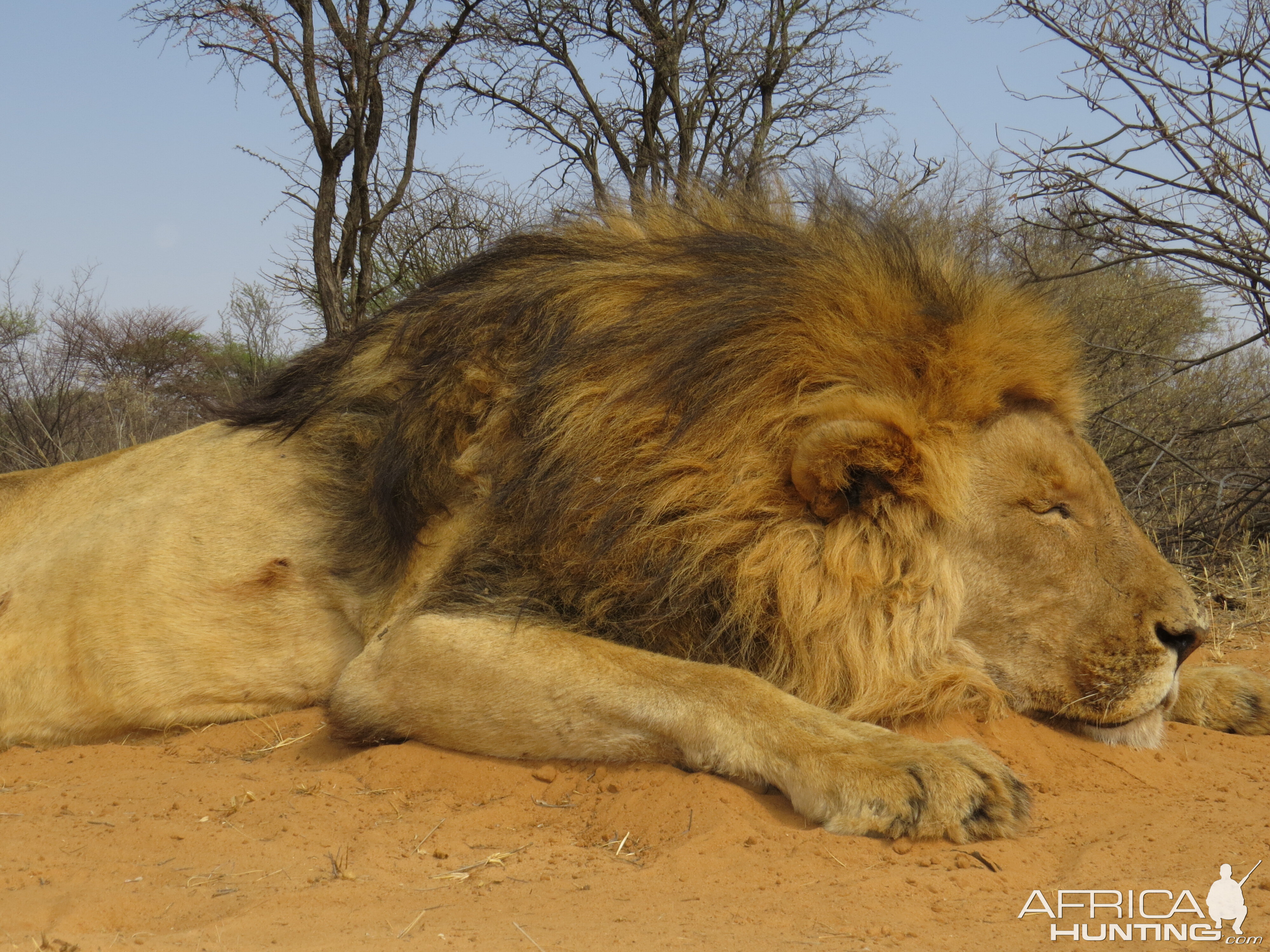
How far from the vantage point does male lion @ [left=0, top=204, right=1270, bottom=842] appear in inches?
116

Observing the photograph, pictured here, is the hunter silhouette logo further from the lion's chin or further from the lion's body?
the lion's body

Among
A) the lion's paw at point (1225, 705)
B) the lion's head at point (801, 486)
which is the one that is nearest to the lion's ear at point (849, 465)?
the lion's head at point (801, 486)

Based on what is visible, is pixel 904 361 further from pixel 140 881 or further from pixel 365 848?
pixel 140 881

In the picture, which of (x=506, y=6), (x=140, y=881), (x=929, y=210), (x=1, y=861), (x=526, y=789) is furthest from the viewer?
(x=506, y=6)

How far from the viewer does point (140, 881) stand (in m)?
2.31

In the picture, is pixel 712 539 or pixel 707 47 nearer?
pixel 712 539

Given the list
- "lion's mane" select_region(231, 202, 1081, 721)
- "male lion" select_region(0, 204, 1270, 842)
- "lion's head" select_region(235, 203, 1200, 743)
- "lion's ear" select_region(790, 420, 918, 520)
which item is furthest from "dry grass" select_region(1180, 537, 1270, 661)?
"lion's ear" select_region(790, 420, 918, 520)

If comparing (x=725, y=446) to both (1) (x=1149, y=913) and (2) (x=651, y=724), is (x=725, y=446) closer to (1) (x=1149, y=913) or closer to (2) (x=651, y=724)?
(2) (x=651, y=724)

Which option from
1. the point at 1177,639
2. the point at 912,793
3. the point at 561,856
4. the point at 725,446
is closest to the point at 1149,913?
the point at 912,793

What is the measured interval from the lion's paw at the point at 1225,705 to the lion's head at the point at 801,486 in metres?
0.57

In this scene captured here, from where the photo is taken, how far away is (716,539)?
Answer: 9.75 feet

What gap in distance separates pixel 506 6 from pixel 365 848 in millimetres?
13280

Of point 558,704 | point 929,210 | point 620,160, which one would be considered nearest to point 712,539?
point 558,704

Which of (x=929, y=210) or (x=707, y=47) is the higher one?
(x=707, y=47)
